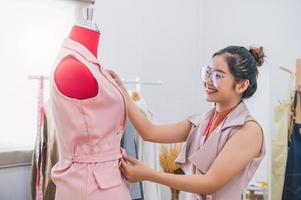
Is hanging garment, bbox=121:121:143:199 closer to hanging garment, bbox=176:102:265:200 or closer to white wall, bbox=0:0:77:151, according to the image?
hanging garment, bbox=176:102:265:200

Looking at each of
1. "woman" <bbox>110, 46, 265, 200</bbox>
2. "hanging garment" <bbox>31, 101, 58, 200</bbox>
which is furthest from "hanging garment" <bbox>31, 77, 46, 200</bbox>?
"woman" <bbox>110, 46, 265, 200</bbox>

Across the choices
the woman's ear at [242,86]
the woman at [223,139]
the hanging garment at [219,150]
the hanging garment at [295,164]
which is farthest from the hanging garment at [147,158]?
the hanging garment at [295,164]

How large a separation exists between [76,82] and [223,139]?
0.62 m

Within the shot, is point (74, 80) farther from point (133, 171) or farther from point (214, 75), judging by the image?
point (214, 75)

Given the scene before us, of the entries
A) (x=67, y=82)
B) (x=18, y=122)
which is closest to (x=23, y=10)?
(x=18, y=122)

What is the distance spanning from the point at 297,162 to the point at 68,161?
167 centimetres

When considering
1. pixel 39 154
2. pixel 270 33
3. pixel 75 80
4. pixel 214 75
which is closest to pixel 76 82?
pixel 75 80

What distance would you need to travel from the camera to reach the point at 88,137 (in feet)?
2.94

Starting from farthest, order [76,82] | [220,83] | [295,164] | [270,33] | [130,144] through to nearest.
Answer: [270,33] → [295,164] → [130,144] → [220,83] → [76,82]

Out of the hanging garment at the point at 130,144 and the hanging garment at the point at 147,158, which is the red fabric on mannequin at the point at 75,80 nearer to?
the hanging garment at the point at 130,144

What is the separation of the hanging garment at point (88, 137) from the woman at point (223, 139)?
0.59ft

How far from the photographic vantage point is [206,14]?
118 inches

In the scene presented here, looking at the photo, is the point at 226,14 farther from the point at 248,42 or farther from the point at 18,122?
the point at 18,122

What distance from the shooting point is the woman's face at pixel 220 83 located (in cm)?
121
